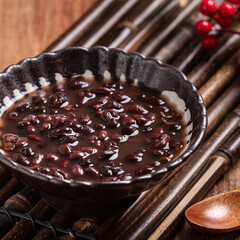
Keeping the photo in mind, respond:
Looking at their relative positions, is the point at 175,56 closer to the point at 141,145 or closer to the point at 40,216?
the point at 141,145

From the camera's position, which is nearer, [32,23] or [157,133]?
[157,133]

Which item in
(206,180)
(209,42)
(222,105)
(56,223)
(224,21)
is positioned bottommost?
(56,223)

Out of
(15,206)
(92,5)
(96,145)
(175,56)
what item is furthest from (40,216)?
(92,5)

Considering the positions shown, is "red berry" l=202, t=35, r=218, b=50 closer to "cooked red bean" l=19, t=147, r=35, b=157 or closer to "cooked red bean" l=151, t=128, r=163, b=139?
→ "cooked red bean" l=151, t=128, r=163, b=139

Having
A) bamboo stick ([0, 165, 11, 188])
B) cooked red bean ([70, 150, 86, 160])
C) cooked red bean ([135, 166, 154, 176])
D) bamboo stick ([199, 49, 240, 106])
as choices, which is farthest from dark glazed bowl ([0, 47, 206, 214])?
bamboo stick ([199, 49, 240, 106])

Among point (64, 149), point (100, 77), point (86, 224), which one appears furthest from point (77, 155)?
point (100, 77)

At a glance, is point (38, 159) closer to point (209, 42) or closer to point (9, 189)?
point (9, 189)

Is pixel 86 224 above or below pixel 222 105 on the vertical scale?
below
